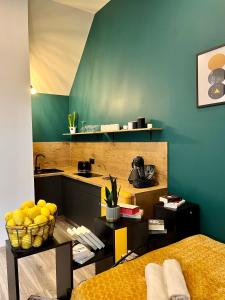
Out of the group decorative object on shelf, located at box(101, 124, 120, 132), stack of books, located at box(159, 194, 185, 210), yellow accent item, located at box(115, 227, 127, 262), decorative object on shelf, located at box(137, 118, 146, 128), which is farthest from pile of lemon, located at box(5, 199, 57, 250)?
decorative object on shelf, located at box(101, 124, 120, 132)

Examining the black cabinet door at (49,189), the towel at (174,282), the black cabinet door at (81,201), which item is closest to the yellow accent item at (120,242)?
the towel at (174,282)

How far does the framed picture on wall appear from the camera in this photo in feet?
6.84

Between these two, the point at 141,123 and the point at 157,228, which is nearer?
the point at 157,228

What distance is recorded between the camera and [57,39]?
3.86m

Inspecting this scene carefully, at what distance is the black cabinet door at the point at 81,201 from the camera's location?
114 inches

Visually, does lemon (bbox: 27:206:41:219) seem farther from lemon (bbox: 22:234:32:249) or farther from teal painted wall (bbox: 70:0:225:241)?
teal painted wall (bbox: 70:0:225:241)

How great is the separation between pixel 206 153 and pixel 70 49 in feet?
10.4

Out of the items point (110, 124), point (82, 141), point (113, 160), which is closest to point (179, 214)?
point (113, 160)

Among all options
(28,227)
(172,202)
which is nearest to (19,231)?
(28,227)

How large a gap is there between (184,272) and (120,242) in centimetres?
57

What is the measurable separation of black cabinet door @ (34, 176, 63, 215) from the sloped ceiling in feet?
5.91

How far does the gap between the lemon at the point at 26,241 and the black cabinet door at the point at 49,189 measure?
2457 mm

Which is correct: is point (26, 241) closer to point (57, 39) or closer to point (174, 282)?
point (174, 282)

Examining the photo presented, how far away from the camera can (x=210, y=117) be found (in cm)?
220
